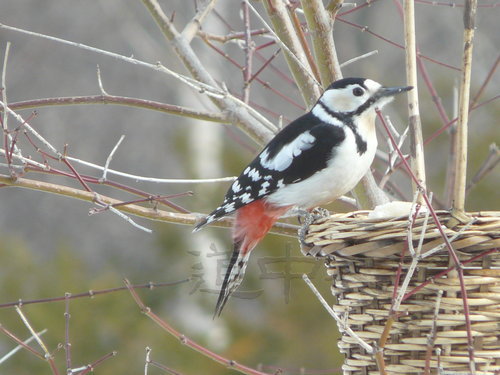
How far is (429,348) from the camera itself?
1.49 meters

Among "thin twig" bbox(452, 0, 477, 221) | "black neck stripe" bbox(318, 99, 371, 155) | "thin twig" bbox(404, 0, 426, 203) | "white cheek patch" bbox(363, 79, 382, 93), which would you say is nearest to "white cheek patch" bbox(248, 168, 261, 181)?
"black neck stripe" bbox(318, 99, 371, 155)

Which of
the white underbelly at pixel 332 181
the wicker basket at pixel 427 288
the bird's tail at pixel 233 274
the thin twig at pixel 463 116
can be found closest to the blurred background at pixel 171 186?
the bird's tail at pixel 233 274

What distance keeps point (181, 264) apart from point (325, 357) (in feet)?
5.24

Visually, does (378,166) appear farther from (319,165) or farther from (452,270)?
(452,270)

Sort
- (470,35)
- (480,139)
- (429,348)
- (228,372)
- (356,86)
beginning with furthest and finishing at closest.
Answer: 1. (480,139)
2. (228,372)
3. (356,86)
4. (470,35)
5. (429,348)

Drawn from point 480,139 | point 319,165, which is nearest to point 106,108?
point 480,139

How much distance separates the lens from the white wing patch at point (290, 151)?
2.46 metres

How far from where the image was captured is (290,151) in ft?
8.05

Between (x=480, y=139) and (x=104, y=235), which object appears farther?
(x=104, y=235)

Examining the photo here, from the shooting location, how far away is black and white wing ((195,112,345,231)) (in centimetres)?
244

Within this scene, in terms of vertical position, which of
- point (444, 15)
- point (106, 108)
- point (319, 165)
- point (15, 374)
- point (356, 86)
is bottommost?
point (15, 374)

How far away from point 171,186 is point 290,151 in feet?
16.6

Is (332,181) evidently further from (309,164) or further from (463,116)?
(463,116)

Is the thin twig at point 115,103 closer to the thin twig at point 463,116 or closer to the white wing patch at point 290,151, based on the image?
the white wing patch at point 290,151
